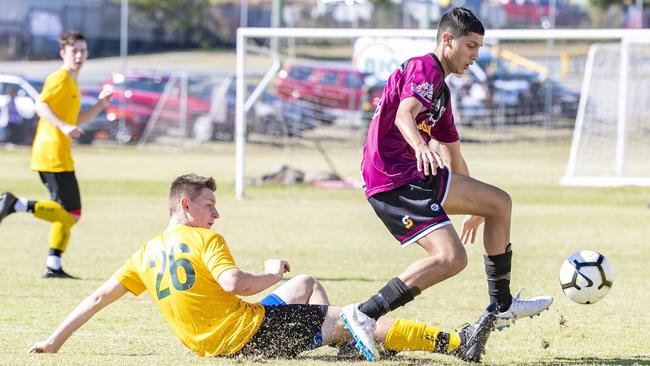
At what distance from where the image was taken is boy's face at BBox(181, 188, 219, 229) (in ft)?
20.0

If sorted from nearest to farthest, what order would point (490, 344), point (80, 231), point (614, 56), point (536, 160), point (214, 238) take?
point (214, 238)
point (490, 344)
point (80, 231)
point (614, 56)
point (536, 160)

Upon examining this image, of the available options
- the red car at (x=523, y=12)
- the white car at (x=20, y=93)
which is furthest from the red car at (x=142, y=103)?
the red car at (x=523, y=12)

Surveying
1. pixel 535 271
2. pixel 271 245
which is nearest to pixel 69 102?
pixel 271 245

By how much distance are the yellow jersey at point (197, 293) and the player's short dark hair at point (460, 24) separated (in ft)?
5.61

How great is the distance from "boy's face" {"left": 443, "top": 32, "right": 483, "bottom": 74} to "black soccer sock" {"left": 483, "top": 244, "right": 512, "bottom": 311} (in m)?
1.07

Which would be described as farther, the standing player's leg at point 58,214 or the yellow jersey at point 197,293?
the standing player's leg at point 58,214

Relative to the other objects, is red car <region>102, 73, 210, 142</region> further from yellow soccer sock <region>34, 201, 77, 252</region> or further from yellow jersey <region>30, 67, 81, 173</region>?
yellow soccer sock <region>34, 201, 77, 252</region>

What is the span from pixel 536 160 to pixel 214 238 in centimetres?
2308

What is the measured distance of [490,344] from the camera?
7.11 meters

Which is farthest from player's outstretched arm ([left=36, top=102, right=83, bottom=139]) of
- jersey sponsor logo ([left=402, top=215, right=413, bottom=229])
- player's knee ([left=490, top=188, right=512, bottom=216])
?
player's knee ([left=490, top=188, right=512, bottom=216])

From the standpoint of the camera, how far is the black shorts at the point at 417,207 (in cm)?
618

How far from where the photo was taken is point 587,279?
694 centimetres

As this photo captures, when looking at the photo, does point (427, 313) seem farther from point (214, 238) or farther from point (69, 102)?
point (69, 102)

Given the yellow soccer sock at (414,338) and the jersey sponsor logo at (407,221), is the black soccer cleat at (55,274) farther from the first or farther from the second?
the jersey sponsor logo at (407,221)
